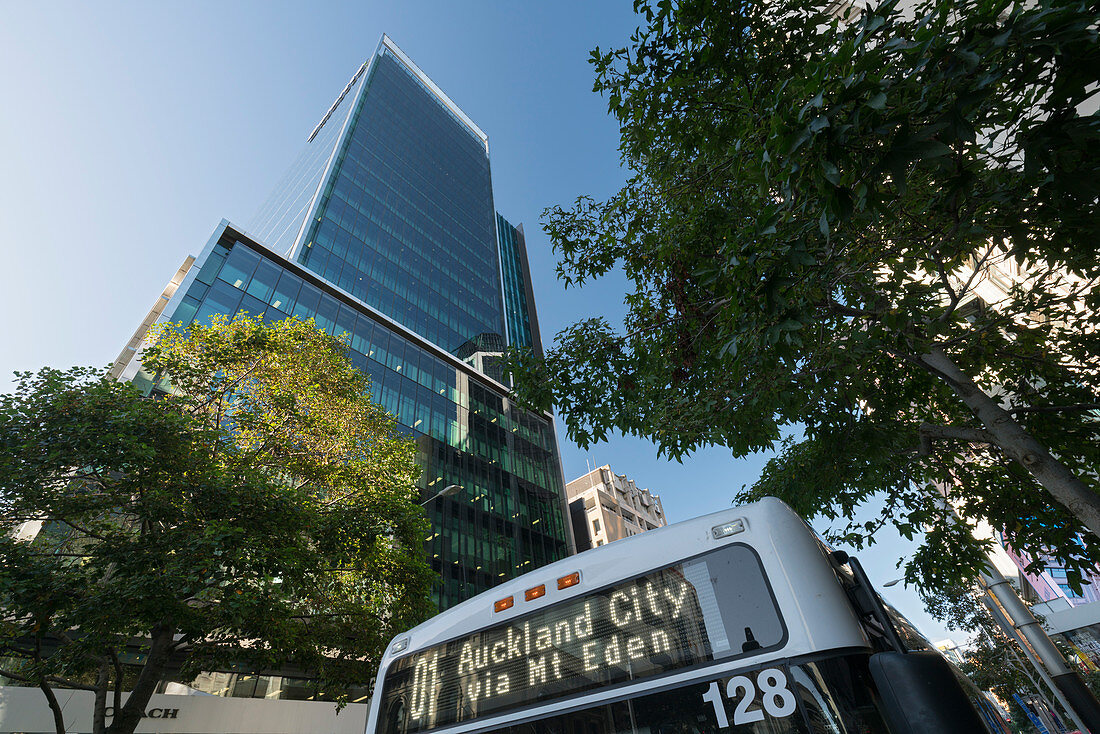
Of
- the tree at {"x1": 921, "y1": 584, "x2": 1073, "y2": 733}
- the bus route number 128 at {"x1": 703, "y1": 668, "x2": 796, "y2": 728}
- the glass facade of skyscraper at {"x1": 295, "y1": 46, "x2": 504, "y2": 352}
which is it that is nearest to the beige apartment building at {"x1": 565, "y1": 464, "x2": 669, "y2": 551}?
the glass facade of skyscraper at {"x1": 295, "y1": 46, "x2": 504, "y2": 352}

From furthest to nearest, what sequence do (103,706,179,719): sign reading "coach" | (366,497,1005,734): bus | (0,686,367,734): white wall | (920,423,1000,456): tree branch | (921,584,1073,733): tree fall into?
(921,584,1073,733): tree
(103,706,179,719): sign reading "coach"
(0,686,367,734): white wall
(920,423,1000,456): tree branch
(366,497,1005,734): bus

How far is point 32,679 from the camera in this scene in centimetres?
762

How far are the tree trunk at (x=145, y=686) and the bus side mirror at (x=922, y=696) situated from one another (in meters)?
10.4

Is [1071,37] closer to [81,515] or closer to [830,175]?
[830,175]

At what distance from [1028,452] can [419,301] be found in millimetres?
43654

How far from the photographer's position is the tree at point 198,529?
7.80 meters

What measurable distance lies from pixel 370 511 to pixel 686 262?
29.7 feet

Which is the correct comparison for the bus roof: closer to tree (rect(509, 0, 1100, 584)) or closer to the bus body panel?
the bus body panel

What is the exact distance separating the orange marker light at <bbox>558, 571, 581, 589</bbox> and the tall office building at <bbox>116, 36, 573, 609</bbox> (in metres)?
15.4

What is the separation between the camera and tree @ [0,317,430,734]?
7.80m

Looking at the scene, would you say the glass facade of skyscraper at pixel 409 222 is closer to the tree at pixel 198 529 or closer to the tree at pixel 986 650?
the tree at pixel 198 529

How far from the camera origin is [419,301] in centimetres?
4466

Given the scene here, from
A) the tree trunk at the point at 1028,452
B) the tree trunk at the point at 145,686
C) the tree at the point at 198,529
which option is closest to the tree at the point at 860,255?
the tree trunk at the point at 1028,452

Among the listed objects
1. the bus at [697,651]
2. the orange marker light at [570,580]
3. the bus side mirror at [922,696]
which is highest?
the orange marker light at [570,580]
